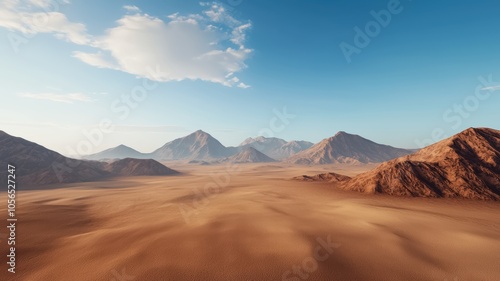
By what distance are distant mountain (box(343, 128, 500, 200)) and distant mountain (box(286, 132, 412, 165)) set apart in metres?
98.6

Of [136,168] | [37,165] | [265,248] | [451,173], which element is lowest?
[265,248]

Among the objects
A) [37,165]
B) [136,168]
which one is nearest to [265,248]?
[37,165]

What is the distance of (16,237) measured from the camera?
41.7 feet

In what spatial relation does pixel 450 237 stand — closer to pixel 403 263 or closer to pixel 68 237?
pixel 403 263

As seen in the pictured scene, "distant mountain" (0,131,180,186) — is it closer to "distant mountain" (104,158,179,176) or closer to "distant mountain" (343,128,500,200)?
"distant mountain" (104,158,179,176)

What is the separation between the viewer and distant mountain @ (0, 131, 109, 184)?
172 ft

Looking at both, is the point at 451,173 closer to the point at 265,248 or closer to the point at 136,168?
the point at 265,248

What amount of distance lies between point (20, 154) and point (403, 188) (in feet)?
289

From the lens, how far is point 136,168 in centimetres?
8212

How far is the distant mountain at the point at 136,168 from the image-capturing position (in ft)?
262

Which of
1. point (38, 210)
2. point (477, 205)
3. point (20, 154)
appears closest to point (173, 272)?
point (38, 210)

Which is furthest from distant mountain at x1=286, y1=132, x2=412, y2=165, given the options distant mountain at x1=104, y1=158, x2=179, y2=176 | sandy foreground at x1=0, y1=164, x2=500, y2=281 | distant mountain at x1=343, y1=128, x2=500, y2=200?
sandy foreground at x1=0, y1=164, x2=500, y2=281

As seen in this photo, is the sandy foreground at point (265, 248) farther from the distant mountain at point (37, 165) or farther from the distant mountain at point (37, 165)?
the distant mountain at point (37, 165)

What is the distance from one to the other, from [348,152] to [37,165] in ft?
492
